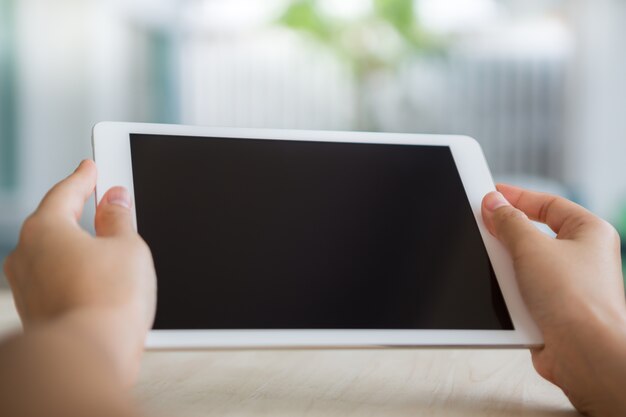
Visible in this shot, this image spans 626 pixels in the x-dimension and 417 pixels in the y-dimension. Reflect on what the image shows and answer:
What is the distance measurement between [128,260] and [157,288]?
0.06 metres

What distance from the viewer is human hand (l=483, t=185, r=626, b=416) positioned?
1.83ft

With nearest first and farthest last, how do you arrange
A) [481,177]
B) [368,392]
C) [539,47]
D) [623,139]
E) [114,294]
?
[114,294] < [368,392] < [481,177] < [623,139] < [539,47]

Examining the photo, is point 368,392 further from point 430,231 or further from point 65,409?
point 65,409

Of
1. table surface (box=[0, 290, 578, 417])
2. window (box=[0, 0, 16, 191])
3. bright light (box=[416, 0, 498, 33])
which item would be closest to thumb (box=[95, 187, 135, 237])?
table surface (box=[0, 290, 578, 417])

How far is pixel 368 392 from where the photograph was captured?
60 centimetres

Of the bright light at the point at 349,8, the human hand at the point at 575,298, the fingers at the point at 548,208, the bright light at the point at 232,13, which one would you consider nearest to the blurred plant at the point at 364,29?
the bright light at the point at 349,8

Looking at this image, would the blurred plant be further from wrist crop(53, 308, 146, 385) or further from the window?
wrist crop(53, 308, 146, 385)

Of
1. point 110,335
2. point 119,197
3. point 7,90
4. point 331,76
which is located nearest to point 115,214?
point 119,197

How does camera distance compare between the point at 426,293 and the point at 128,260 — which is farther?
the point at 426,293

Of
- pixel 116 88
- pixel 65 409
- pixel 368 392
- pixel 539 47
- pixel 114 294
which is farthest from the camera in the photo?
pixel 539 47

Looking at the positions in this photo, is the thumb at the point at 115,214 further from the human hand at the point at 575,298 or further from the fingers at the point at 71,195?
the human hand at the point at 575,298

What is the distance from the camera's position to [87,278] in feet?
1.53

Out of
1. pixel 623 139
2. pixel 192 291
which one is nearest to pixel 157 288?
pixel 192 291

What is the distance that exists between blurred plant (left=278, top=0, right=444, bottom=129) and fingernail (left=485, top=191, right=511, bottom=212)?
5.70m
